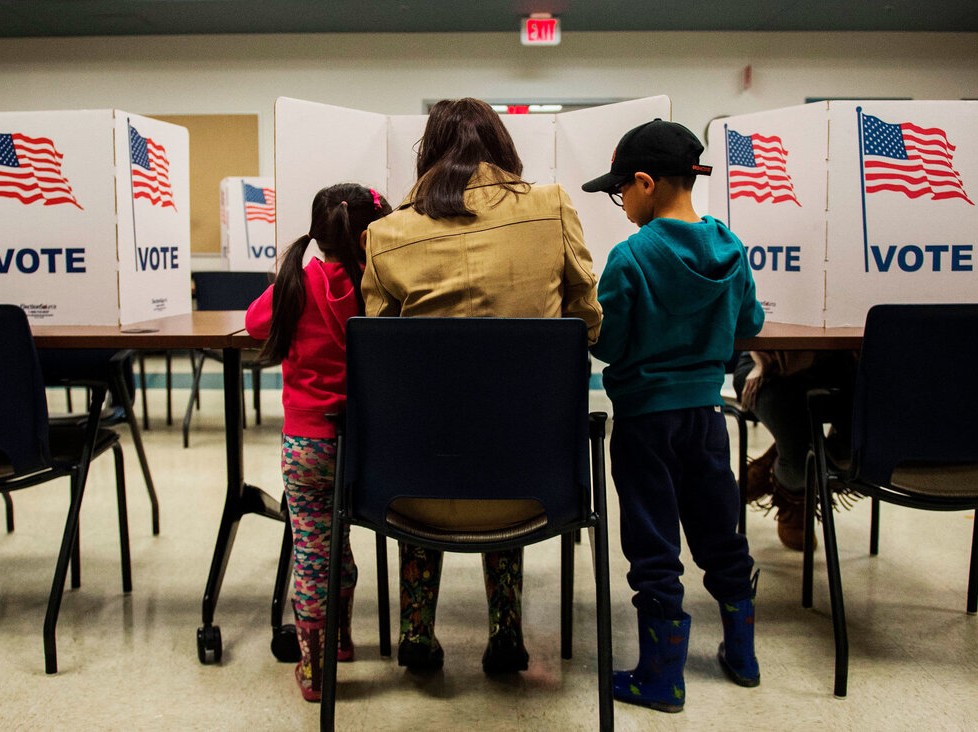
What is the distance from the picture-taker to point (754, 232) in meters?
2.12

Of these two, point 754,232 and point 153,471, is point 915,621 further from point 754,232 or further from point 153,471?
point 153,471

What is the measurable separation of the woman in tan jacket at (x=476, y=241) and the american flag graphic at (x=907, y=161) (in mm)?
1008

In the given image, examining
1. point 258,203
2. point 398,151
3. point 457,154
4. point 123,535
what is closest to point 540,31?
point 258,203

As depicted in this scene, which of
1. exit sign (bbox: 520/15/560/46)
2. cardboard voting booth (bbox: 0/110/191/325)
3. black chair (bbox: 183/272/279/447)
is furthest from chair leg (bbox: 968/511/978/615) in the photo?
exit sign (bbox: 520/15/560/46)

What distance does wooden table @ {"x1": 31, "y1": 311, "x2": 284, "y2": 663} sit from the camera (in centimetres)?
169

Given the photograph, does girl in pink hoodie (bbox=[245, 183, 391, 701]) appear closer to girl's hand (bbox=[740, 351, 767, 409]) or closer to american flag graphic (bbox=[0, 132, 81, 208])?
american flag graphic (bbox=[0, 132, 81, 208])

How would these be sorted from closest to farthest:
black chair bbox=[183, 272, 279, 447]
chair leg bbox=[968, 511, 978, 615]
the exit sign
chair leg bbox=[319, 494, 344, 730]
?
chair leg bbox=[319, 494, 344, 730] → chair leg bbox=[968, 511, 978, 615] → black chair bbox=[183, 272, 279, 447] → the exit sign

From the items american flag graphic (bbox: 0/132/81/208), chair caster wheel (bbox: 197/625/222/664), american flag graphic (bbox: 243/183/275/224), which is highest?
american flag graphic (bbox: 243/183/275/224)

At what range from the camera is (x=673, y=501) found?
1.51 m

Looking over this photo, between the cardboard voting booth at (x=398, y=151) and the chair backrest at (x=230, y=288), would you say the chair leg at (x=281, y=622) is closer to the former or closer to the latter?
the cardboard voting booth at (x=398, y=151)

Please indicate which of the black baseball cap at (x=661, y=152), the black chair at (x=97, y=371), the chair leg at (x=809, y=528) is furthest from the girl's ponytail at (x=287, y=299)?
the chair leg at (x=809, y=528)

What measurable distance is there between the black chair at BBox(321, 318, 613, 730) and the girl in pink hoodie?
0.78 feet

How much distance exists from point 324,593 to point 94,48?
7.15 meters

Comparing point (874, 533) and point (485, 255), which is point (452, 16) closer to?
point (874, 533)
